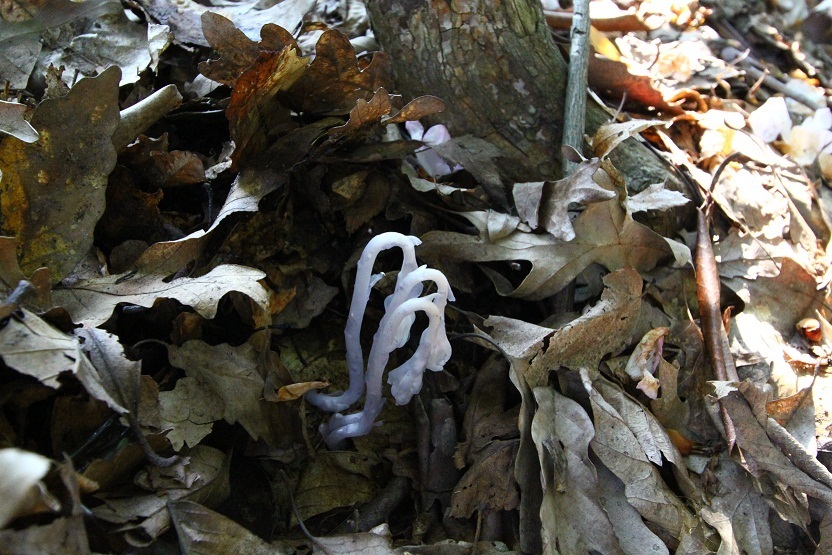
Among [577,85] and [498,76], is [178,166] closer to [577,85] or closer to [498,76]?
[498,76]

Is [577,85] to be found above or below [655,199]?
above

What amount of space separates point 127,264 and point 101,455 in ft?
1.64

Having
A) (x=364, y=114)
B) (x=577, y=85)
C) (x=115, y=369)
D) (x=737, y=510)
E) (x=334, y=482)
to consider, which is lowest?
(x=737, y=510)

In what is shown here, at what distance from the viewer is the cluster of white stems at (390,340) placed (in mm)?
1479

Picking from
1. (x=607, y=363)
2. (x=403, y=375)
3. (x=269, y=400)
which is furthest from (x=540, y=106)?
(x=269, y=400)

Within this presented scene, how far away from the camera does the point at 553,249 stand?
1.88 metres

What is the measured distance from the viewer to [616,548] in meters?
1.49

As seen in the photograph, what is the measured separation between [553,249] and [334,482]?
0.90 m

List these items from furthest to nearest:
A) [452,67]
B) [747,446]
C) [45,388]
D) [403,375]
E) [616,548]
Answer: [452,67]
[747,446]
[403,375]
[616,548]
[45,388]

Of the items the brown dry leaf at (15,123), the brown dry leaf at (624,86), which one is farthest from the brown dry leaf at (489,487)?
the brown dry leaf at (624,86)

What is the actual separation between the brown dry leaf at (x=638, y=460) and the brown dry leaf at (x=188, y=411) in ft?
3.10

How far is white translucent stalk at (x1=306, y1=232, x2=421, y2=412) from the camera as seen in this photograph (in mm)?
1495

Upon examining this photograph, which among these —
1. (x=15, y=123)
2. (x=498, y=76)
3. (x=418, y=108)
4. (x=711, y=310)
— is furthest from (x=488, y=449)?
(x=15, y=123)

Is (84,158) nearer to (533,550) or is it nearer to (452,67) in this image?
(452,67)
